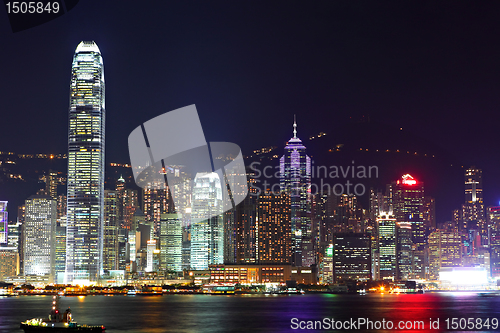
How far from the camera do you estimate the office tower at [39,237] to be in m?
140

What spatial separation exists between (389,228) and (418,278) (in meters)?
11.6

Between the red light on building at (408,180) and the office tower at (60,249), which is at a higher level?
the red light on building at (408,180)

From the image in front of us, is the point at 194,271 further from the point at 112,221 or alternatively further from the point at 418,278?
the point at 418,278

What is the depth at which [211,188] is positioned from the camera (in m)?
149

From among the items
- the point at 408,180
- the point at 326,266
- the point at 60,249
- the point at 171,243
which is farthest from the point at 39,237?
the point at 408,180

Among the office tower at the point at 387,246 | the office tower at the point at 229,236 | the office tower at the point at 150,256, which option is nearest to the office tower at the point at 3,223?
the office tower at the point at 150,256

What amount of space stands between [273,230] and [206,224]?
13.5m

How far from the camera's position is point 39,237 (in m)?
140

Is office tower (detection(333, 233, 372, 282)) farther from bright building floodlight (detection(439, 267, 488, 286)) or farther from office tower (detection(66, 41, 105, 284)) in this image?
office tower (detection(66, 41, 105, 284))

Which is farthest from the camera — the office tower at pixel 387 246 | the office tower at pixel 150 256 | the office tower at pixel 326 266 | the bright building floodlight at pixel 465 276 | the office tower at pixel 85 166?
the bright building floodlight at pixel 465 276

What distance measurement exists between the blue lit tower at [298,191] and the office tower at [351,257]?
221 inches

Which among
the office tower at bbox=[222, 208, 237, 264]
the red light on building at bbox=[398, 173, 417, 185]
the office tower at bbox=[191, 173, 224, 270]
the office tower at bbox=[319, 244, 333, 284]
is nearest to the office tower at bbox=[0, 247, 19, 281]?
the office tower at bbox=[191, 173, 224, 270]

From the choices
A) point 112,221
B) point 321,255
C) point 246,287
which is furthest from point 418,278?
point 112,221

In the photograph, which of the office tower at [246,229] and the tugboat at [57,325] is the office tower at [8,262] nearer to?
the office tower at [246,229]
